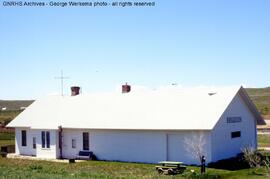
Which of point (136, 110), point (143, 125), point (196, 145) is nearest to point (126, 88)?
point (136, 110)

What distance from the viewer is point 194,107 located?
3048cm

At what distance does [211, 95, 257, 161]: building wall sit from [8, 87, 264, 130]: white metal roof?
3.16ft

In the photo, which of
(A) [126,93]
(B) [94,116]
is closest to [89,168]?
(B) [94,116]

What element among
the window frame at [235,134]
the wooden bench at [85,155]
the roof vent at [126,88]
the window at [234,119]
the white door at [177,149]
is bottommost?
the wooden bench at [85,155]

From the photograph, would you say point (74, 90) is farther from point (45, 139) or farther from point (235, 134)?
point (235, 134)

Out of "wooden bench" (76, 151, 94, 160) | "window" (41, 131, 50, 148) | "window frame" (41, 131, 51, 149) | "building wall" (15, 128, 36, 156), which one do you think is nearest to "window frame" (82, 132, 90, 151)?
"wooden bench" (76, 151, 94, 160)

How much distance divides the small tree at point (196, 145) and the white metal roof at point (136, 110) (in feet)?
2.09

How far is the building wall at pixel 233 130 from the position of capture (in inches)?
1147

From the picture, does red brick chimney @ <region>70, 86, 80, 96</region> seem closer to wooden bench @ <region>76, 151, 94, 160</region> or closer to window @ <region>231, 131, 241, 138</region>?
wooden bench @ <region>76, 151, 94, 160</region>

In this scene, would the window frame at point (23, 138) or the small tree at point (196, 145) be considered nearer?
the small tree at point (196, 145)

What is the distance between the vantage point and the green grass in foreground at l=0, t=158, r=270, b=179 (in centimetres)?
2417

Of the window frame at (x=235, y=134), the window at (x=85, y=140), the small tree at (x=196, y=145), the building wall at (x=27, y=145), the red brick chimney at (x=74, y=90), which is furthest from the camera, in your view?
the red brick chimney at (x=74, y=90)

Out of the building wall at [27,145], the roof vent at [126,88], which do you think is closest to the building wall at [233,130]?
the roof vent at [126,88]

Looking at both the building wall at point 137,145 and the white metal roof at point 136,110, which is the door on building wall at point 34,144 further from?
the building wall at point 137,145
